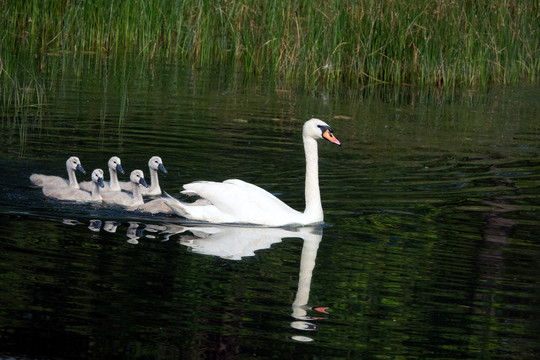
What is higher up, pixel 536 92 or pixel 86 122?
pixel 536 92

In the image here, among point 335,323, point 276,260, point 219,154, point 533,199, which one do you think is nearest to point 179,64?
point 219,154

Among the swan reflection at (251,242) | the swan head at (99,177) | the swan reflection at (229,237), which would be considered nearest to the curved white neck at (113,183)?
the swan head at (99,177)

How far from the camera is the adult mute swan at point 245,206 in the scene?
816 cm

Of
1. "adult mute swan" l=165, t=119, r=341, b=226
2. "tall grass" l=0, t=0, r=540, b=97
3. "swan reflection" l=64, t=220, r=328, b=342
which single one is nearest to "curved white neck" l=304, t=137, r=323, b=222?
"adult mute swan" l=165, t=119, r=341, b=226

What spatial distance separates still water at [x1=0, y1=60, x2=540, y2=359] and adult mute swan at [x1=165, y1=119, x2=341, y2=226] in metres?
0.11

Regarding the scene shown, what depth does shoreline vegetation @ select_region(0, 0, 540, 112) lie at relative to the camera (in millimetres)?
15898

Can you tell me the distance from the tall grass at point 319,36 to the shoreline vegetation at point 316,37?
21 millimetres

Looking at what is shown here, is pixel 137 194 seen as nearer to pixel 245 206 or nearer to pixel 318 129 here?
pixel 245 206

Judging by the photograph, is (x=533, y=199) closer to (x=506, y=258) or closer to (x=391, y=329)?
(x=506, y=258)

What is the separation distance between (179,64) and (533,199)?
31.5 ft

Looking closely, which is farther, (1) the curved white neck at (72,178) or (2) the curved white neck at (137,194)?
(1) the curved white neck at (72,178)

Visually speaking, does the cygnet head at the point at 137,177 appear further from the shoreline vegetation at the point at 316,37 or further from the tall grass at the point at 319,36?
the tall grass at the point at 319,36

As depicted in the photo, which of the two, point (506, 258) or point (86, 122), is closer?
point (506, 258)

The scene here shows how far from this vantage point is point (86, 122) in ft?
41.4
